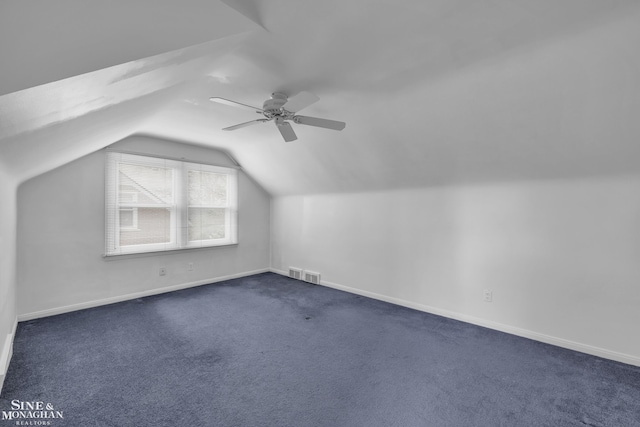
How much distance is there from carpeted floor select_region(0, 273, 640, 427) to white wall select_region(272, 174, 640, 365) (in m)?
0.25

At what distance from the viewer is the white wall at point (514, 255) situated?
252cm

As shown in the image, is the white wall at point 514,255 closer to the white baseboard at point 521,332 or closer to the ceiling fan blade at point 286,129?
the white baseboard at point 521,332

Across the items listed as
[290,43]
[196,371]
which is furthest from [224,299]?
[290,43]

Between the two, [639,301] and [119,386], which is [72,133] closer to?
[119,386]

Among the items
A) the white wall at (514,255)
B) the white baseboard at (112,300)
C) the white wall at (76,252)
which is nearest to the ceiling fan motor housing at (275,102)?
the white wall at (514,255)

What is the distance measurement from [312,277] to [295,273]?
0.43m

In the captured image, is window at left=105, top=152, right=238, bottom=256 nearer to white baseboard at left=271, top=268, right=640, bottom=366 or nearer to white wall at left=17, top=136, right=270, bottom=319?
white wall at left=17, top=136, right=270, bottom=319

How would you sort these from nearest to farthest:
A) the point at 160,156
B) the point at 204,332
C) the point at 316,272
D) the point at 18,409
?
the point at 18,409 → the point at 204,332 → the point at 160,156 → the point at 316,272

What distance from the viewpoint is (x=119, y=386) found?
2064 mm

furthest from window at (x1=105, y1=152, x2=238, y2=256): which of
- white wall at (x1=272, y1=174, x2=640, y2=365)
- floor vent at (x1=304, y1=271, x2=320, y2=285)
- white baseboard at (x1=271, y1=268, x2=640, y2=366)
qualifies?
white baseboard at (x1=271, y1=268, x2=640, y2=366)

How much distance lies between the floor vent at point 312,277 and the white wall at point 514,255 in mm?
467

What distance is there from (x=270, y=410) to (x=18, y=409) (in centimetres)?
160

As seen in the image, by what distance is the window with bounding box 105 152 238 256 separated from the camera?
3.89m

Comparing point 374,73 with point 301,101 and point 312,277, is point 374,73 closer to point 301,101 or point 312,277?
point 301,101
